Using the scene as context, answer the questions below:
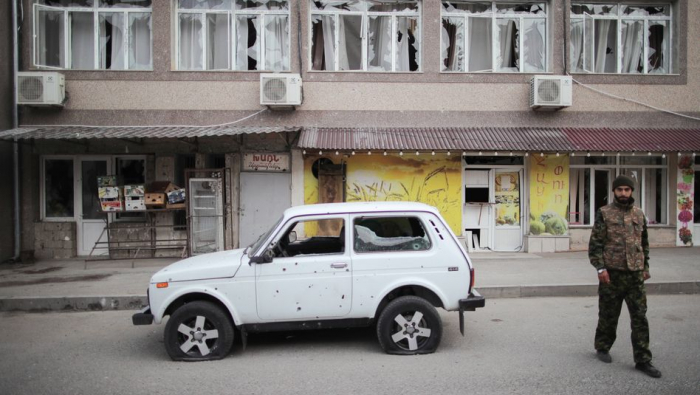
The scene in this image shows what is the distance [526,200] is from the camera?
11773mm

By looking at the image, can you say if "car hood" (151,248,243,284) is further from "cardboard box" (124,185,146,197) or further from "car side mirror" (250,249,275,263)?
"cardboard box" (124,185,146,197)

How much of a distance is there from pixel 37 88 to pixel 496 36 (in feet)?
36.3

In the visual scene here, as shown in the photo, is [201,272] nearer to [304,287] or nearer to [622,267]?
[304,287]

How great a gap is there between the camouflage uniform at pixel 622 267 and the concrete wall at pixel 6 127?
39.9ft

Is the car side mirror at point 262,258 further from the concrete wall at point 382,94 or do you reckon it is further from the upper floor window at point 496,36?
the upper floor window at point 496,36

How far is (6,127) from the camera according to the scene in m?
11.0

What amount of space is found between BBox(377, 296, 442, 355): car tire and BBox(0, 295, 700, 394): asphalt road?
0.40 feet

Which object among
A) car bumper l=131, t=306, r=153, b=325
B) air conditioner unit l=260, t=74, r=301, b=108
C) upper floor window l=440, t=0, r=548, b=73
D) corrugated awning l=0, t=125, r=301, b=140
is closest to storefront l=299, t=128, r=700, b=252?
air conditioner unit l=260, t=74, r=301, b=108

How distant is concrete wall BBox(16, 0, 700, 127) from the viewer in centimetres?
1138

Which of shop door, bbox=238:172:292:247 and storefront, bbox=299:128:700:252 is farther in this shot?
shop door, bbox=238:172:292:247

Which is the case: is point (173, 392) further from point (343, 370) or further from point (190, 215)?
point (190, 215)

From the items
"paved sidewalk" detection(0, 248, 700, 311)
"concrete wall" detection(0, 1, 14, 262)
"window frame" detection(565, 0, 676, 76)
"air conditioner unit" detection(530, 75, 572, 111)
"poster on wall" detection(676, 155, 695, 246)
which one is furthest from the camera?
"window frame" detection(565, 0, 676, 76)

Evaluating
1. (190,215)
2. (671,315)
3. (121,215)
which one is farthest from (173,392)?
(121,215)

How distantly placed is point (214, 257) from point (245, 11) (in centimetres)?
827
